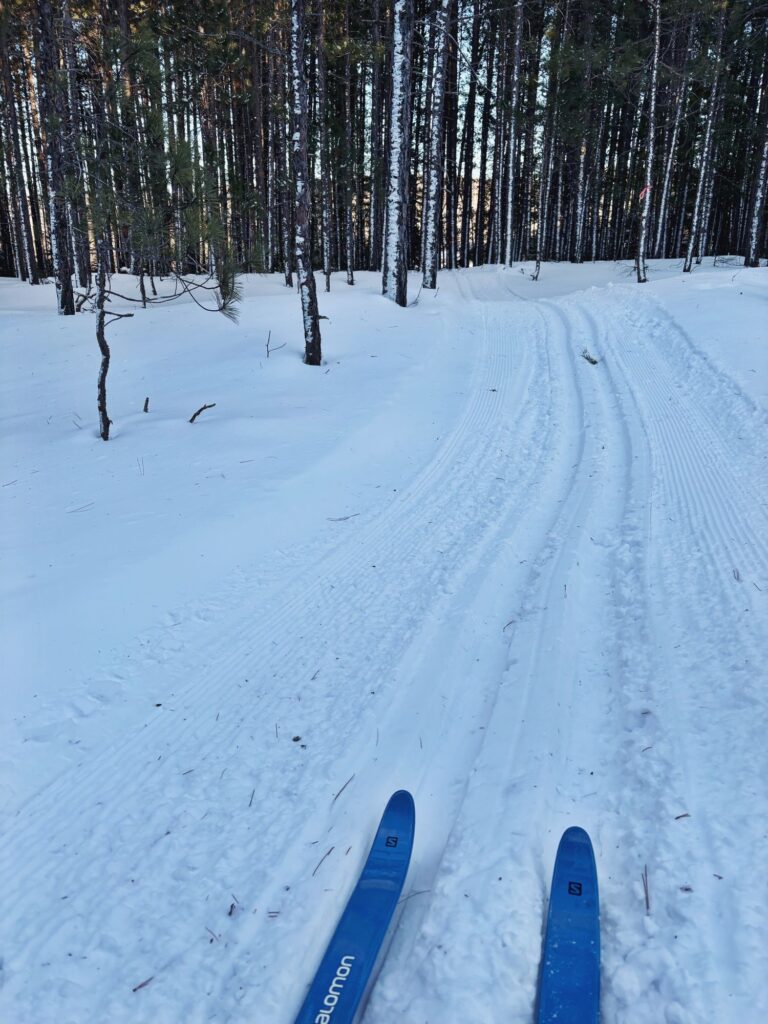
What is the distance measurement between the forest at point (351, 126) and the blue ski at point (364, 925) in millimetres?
5584

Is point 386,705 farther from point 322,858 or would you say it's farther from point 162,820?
point 162,820

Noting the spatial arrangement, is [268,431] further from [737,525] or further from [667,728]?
[667,728]

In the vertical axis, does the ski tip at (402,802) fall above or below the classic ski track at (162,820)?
above

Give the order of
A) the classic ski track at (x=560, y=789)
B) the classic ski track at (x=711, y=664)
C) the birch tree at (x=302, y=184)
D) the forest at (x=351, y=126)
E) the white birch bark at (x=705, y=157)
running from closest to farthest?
the classic ski track at (x=560, y=789), the classic ski track at (x=711, y=664), the forest at (x=351, y=126), the birch tree at (x=302, y=184), the white birch bark at (x=705, y=157)

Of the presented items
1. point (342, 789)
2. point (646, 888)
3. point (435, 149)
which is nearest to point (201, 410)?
point (342, 789)

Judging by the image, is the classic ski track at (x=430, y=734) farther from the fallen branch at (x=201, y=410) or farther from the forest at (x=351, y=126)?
the fallen branch at (x=201, y=410)

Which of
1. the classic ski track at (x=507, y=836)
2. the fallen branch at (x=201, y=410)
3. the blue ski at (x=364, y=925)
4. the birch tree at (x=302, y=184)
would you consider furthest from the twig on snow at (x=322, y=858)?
the birch tree at (x=302, y=184)

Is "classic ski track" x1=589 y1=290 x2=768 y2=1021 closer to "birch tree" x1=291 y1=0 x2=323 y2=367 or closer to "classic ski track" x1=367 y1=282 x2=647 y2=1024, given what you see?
"classic ski track" x1=367 y1=282 x2=647 y2=1024

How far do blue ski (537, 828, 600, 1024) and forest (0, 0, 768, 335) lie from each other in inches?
234

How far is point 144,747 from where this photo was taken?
2820 millimetres

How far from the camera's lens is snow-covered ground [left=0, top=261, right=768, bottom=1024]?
197 cm

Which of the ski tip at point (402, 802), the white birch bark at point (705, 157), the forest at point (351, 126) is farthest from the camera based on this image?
the white birch bark at point (705, 157)

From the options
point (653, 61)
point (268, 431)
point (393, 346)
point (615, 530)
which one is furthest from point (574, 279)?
point (615, 530)

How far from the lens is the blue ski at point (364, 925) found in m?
1.82
